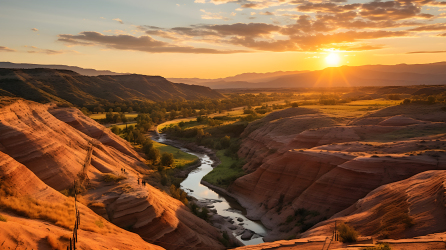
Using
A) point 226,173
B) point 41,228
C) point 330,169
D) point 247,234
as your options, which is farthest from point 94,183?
point 226,173

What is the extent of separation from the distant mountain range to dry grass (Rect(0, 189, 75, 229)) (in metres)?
102

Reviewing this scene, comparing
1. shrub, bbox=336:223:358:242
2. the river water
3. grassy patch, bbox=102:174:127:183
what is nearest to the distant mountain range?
the river water

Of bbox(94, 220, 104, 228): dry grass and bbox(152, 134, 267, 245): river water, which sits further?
bbox(152, 134, 267, 245): river water

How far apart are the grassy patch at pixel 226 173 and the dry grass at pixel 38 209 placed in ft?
92.1

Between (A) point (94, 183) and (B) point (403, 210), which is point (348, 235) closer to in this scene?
(B) point (403, 210)

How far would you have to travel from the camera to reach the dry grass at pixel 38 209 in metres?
17.1

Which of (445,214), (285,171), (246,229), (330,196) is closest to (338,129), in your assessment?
(285,171)

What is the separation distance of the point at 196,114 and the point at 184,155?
59.1 meters

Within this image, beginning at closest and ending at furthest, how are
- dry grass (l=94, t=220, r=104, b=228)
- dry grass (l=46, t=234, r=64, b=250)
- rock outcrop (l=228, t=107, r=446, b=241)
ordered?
dry grass (l=46, t=234, r=64, b=250), dry grass (l=94, t=220, r=104, b=228), rock outcrop (l=228, t=107, r=446, b=241)

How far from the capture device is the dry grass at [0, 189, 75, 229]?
56.1ft

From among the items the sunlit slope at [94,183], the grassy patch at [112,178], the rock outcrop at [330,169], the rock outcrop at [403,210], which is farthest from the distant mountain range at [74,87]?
the rock outcrop at [403,210]

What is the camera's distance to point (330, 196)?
3056cm

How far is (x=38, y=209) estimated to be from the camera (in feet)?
58.4

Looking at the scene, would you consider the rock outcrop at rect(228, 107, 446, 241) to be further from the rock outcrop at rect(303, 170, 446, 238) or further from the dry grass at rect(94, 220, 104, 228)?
the dry grass at rect(94, 220, 104, 228)
